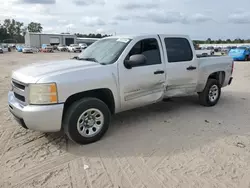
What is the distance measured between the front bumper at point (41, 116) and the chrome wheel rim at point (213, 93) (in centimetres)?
431

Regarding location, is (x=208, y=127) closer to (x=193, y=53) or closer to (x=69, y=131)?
(x=193, y=53)

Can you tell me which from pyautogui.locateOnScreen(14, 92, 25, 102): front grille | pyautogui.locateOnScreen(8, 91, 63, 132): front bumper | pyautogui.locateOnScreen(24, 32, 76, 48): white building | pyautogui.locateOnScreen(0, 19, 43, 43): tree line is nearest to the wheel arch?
pyautogui.locateOnScreen(8, 91, 63, 132): front bumper

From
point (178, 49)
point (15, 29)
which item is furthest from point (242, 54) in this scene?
point (15, 29)

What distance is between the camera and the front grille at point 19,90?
3.67 metres

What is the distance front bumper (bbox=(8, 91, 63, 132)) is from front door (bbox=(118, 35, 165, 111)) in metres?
1.26

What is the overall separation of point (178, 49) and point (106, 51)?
→ 178 centimetres

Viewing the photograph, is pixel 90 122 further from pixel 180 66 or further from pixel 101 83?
pixel 180 66

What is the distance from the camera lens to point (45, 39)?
248 ft

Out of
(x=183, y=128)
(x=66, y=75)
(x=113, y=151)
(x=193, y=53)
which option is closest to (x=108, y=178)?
(x=113, y=151)

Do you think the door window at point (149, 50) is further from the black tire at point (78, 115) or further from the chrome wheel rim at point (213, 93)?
the chrome wheel rim at point (213, 93)

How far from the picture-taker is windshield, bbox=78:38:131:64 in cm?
433

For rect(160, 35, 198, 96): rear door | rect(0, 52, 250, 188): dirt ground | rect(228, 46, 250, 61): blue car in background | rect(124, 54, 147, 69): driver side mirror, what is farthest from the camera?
rect(228, 46, 250, 61): blue car in background

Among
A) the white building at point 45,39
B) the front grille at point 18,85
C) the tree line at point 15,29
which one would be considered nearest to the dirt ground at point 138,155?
the front grille at point 18,85

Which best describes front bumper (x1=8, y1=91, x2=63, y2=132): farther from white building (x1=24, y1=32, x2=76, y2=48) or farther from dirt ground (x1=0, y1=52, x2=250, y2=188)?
white building (x1=24, y1=32, x2=76, y2=48)
